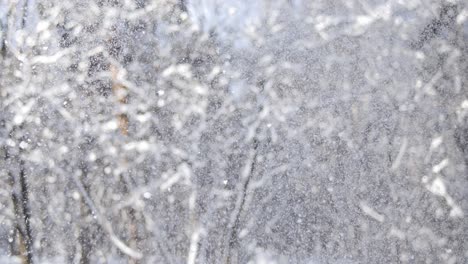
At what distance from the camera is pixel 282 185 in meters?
1.50

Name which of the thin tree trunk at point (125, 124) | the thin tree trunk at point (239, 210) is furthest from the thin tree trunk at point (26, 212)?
the thin tree trunk at point (239, 210)

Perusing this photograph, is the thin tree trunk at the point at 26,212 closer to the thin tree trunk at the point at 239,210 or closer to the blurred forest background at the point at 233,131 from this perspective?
the blurred forest background at the point at 233,131

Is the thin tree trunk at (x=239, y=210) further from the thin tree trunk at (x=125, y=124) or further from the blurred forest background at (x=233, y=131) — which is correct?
the thin tree trunk at (x=125, y=124)

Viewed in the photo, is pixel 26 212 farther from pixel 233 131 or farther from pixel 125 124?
pixel 233 131

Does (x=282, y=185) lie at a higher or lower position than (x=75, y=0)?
lower

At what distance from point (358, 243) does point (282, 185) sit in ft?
0.94

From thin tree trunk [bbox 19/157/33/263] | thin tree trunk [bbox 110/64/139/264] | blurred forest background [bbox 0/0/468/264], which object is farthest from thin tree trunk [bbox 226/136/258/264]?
thin tree trunk [bbox 19/157/33/263]

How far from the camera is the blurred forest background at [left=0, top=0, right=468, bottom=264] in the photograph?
1480 millimetres

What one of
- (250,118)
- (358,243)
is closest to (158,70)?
(250,118)

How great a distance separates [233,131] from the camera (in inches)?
59.9

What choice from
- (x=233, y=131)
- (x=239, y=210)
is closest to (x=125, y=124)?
(x=233, y=131)

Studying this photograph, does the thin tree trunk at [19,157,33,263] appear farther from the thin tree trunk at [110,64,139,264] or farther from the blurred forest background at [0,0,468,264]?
the thin tree trunk at [110,64,139,264]

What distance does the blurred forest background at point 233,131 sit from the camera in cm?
148

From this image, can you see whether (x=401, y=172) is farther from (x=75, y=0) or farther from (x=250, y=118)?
(x=75, y=0)
